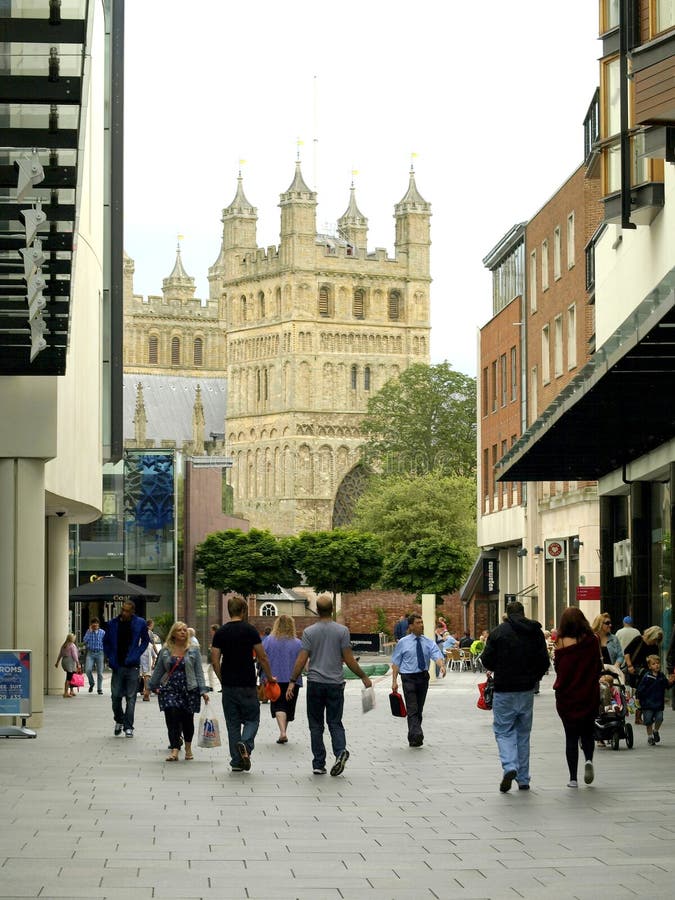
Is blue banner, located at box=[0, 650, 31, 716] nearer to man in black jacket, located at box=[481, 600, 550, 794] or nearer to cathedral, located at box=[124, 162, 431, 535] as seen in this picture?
man in black jacket, located at box=[481, 600, 550, 794]

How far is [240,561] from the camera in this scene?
91.1 meters

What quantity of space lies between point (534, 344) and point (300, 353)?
9202 centimetres

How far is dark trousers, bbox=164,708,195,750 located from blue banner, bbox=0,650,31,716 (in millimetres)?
3712

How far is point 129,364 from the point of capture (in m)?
177

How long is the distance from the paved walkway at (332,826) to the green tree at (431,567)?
210 feet

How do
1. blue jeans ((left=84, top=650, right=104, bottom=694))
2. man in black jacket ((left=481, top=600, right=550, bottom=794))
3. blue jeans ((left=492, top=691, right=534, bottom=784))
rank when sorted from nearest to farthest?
blue jeans ((left=492, top=691, right=534, bottom=784)) → man in black jacket ((left=481, top=600, right=550, bottom=794)) → blue jeans ((left=84, top=650, right=104, bottom=694))

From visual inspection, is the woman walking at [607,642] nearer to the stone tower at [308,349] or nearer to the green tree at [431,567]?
the green tree at [431,567]

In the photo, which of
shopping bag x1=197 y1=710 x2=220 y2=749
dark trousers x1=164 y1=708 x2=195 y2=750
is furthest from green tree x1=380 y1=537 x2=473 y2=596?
shopping bag x1=197 y1=710 x2=220 y2=749

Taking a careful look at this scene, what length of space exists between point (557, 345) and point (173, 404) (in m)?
116

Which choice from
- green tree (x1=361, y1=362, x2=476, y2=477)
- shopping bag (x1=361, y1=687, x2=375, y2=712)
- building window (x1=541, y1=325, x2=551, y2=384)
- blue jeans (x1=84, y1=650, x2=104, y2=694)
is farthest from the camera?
green tree (x1=361, y1=362, x2=476, y2=477)

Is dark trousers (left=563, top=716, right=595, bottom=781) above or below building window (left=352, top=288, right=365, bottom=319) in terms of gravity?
below

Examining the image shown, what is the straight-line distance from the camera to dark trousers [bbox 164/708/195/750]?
60.2ft

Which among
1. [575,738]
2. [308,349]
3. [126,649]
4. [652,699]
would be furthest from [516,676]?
[308,349]

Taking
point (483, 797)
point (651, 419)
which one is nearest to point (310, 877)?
point (483, 797)
